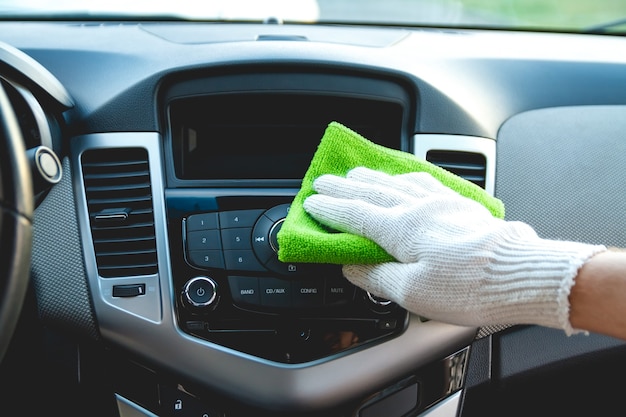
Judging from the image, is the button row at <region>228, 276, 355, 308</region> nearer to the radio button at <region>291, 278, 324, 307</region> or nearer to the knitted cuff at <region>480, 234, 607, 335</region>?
the radio button at <region>291, 278, 324, 307</region>

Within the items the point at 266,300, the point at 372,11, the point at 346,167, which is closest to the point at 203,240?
the point at 266,300

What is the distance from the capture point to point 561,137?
120 cm

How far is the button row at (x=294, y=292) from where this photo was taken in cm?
102

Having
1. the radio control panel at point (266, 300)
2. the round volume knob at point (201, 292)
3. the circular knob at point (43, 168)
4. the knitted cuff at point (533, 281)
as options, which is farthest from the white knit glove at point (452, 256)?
the circular knob at point (43, 168)

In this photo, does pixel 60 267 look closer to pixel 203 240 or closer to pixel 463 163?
pixel 203 240

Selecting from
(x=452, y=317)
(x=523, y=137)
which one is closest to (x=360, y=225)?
(x=452, y=317)

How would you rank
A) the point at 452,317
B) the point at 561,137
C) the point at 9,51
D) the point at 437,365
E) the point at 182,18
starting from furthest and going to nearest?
the point at 182,18, the point at 561,137, the point at 437,365, the point at 9,51, the point at 452,317

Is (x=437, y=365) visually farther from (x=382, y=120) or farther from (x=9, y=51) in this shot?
(x=9, y=51)

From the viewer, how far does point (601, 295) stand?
30.6 inches

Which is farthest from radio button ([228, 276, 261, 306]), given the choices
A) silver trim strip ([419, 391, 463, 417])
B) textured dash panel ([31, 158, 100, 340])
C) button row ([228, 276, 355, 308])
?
silver trim strip ([419, 391, 463, 417])

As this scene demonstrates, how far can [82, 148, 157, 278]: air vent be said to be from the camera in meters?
1.05

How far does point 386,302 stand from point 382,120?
0.34m

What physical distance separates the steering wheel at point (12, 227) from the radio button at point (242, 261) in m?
0.39

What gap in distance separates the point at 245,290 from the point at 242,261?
1.8 inches
